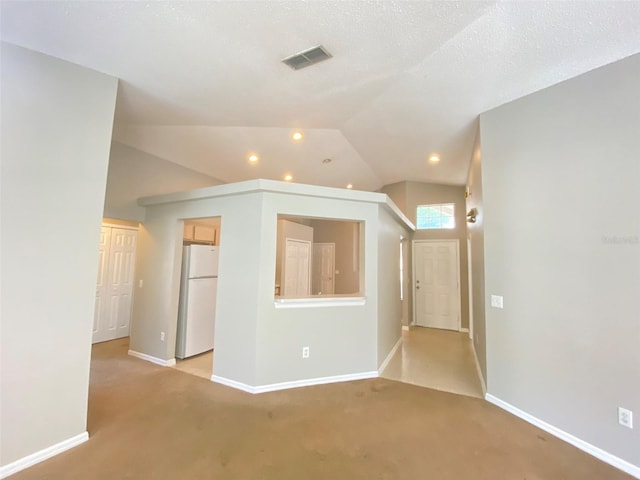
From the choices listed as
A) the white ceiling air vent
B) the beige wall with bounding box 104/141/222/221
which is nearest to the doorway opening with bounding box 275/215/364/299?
the beige wall with bounding box 104/141/222/221

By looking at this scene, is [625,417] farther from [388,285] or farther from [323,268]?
[323,268]

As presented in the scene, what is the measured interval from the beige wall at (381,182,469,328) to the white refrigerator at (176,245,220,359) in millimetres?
4292

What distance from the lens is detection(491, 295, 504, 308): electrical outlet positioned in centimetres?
293

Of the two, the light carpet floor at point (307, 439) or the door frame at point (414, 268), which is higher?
the door frame at point (414, 268)

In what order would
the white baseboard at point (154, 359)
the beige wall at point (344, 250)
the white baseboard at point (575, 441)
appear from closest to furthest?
the white baseboard at point (575, 441), the white baseboard at point (154, 359), the beige wall at point (344, 250)

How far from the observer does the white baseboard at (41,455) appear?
1868 millimetres

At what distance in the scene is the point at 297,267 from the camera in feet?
21.2

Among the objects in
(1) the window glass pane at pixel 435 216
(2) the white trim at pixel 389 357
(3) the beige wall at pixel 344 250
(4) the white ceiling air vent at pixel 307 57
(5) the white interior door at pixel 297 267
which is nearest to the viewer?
(4) the white ceiling air vent at pixel 307 57

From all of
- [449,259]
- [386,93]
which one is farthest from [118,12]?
[449,259]

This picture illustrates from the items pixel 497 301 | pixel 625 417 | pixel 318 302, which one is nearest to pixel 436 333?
pixel 497 301

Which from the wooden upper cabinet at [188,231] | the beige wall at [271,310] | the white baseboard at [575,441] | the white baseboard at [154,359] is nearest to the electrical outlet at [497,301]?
the white baseboard at [575,441]

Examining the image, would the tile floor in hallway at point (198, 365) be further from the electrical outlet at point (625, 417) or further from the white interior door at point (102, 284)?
the electrical outlet at point (625, 417)

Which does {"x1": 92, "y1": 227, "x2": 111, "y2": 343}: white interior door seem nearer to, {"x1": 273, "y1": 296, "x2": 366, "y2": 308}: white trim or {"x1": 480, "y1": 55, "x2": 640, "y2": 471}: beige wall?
{"x1": 273, "y1": 296, "x2": 366, "y2": 308}: white trim

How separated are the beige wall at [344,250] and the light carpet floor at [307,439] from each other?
4342 mm
